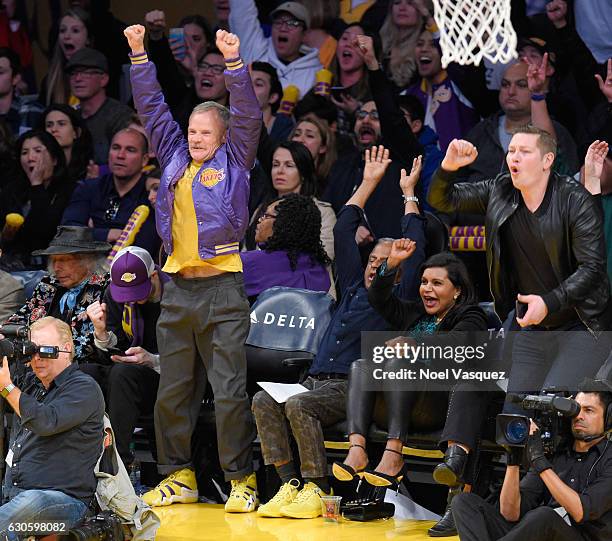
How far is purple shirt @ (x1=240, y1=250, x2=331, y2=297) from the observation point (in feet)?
23.0

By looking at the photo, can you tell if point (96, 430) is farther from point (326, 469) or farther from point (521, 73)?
point (521, 73)

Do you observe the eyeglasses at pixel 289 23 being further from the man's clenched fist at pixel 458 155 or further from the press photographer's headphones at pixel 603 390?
the press photographer's headphones at pixel 603 390

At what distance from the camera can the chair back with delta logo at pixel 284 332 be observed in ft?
22.1

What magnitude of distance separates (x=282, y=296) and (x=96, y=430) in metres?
1.72

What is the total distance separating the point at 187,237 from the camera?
617 centimetres

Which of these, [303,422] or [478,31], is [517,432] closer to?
[303,422]

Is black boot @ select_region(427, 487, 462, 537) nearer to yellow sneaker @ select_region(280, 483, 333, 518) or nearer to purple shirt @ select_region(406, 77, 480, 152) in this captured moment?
yellow sneaker @ select_region(280, 483, 333, 518)

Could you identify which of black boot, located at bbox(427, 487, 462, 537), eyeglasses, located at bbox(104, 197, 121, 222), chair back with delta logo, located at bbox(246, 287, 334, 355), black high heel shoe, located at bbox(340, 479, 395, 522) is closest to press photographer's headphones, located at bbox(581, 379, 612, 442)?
black boot, located at bbox(427, 487, 462, 537)

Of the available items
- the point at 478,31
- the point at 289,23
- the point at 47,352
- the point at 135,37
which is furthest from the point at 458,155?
the point at 289,23

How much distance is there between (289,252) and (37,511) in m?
2.33

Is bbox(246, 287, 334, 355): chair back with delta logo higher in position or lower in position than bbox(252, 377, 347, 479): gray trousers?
higher

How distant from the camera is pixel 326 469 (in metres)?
6.14

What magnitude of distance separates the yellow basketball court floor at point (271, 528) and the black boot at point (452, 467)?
0.25 meters

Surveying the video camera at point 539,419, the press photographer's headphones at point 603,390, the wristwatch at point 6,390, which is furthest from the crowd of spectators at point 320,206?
the wristwatch at point 6,390
